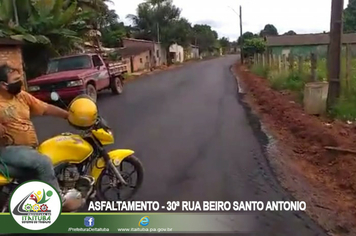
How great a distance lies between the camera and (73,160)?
12.8 feet

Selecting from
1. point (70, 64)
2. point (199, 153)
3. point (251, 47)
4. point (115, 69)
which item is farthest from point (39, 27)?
point (251, 47)

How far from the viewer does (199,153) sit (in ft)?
21.5

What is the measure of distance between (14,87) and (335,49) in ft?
23.1

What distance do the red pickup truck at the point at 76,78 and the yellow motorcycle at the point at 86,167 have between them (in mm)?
8278

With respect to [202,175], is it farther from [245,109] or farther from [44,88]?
[44,88]

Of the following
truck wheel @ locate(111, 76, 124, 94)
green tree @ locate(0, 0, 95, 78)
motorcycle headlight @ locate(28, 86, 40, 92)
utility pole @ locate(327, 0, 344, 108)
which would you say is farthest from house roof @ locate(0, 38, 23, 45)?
utility pole @ locate(327, 0, 344, 108)

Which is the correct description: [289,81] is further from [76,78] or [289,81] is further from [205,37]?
[205,37]

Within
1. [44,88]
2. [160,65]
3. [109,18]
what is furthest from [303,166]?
[160,65]

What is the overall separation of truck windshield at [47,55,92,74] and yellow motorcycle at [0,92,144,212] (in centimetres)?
1041

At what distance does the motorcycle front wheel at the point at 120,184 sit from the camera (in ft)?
14.1

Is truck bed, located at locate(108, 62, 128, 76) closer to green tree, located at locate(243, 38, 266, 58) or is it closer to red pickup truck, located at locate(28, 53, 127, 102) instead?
red pickup truck, located at locate(28, 53, 127, 102)

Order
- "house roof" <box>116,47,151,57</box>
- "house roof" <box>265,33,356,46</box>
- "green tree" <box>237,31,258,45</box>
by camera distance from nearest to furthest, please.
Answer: "house roof" <box>116,47,151,57</box>, "green tree" <box>237,31,258,45</box>, "house roof" <box>265,33,356,46</box>

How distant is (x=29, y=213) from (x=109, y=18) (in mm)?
30124

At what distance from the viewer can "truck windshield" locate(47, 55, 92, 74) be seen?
1434cm
